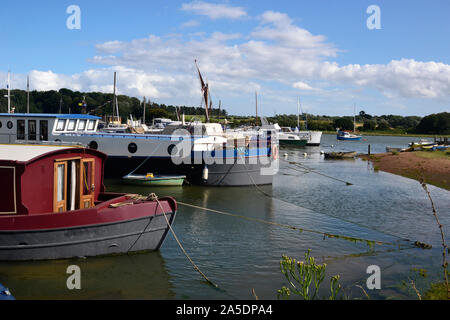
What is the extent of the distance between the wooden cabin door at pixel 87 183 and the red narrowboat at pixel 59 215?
0.18 m

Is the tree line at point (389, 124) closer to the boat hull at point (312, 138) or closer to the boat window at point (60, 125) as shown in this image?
the boat hull at point (312, 138)

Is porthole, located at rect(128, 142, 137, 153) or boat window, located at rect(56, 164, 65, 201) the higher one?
porthole, located at rect(128, 142, 137, 153)

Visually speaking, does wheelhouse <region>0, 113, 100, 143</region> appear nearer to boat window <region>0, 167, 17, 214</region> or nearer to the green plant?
boat window <region>0, 167, 17, 214</region>

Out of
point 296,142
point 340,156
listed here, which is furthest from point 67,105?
point 340,156

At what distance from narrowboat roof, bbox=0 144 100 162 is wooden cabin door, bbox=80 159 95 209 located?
93 cm

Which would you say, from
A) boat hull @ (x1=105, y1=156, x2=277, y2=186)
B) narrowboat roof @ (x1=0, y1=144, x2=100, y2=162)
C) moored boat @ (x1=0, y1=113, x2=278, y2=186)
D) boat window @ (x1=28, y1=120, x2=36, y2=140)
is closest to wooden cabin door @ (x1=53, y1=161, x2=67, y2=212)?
narrowboat roof @ (x1=0, y1=144, x2=100, y2=162)

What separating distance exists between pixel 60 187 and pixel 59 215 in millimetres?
1550

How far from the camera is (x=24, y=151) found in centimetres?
1234

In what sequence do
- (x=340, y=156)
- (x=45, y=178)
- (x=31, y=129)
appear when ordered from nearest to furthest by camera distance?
1. (x=45, y=178)
2. (x=31, y=129)
3. (x=340, y=156)

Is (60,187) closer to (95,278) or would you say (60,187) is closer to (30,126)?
(95,278)

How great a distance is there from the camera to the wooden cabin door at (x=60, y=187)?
1214 centimetres

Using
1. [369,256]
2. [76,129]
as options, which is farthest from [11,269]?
Answer: [76,129]

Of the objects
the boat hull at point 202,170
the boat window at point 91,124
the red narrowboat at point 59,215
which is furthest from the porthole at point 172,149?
the red narrowboat at point 59,215

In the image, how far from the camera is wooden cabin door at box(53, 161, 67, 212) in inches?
478
